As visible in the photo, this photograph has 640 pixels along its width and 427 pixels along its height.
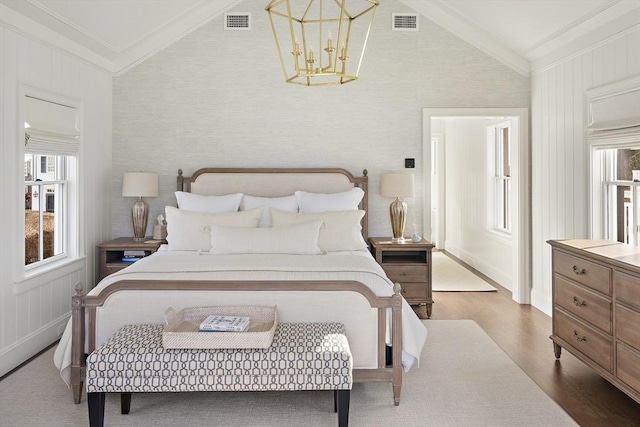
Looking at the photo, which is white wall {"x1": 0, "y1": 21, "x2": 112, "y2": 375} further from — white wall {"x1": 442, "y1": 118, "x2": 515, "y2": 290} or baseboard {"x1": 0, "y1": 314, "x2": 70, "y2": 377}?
white wall {"x1": 442, "y1": 118, "x2": 515, "y2": 290}

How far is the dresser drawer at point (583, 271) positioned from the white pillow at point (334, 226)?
164cm

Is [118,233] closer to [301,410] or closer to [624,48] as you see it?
[301,410]

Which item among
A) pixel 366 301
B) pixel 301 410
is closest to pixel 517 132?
pixel 366 301

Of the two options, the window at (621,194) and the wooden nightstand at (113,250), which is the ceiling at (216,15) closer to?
the window at (621,194)

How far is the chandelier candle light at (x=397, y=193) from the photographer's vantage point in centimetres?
511

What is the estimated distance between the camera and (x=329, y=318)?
3.10 m

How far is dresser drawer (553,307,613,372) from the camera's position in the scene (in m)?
3.04

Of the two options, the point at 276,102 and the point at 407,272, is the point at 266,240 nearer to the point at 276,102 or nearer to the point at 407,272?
the point at 407,272

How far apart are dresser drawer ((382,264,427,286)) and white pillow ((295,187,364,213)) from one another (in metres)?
0.68

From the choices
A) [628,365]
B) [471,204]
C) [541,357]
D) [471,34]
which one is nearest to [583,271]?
[628,365]

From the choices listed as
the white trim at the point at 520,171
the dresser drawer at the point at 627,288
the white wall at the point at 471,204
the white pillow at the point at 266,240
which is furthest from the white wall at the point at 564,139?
the white pillow at the point at 266,240

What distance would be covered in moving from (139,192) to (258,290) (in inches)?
95.3

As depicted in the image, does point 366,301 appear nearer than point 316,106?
Yes

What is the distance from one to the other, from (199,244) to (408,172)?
2.26m
